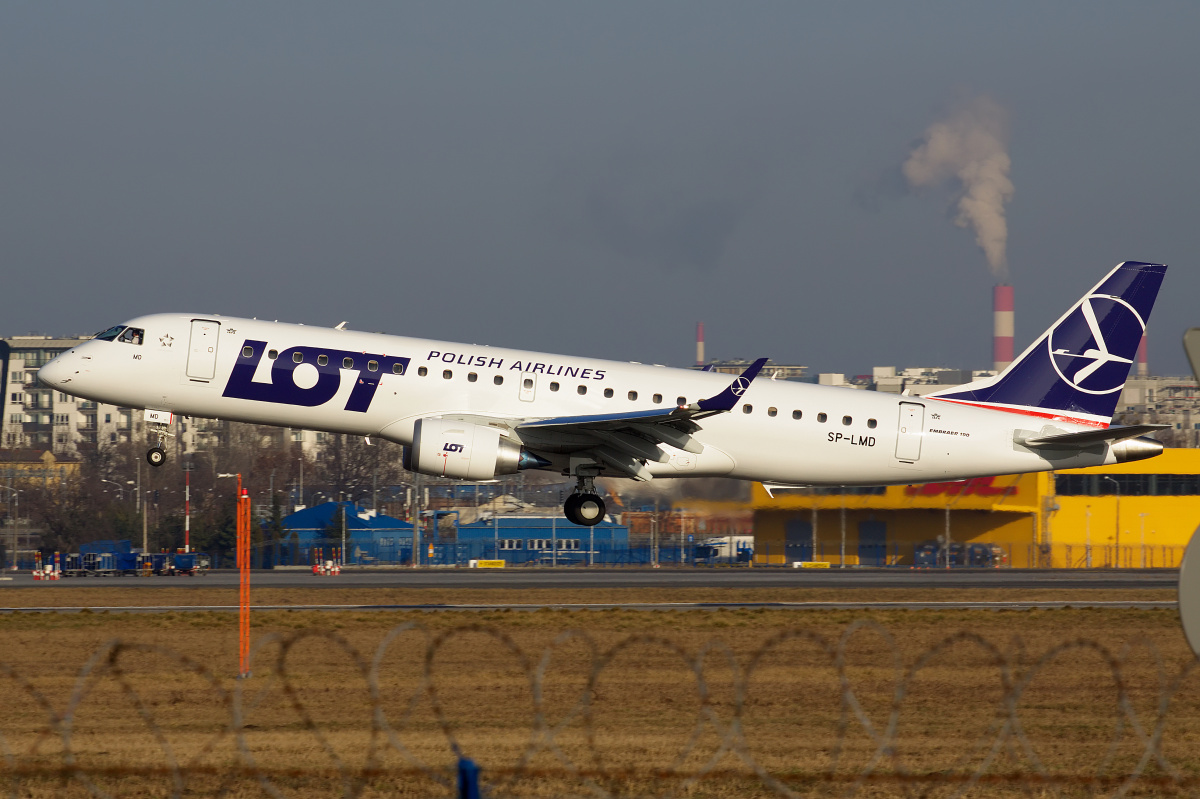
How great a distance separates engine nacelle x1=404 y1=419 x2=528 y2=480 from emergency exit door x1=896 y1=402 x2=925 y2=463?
9870 mm

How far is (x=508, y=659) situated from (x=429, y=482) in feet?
311

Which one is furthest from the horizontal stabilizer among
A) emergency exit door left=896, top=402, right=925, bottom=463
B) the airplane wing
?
the airplane wing

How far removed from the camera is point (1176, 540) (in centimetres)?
7688

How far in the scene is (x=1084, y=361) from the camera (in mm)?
35125

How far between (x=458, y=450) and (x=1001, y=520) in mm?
49052

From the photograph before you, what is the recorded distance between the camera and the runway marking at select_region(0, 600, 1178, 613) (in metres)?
29.5

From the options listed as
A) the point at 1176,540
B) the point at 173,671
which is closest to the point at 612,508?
the point at 1176,540

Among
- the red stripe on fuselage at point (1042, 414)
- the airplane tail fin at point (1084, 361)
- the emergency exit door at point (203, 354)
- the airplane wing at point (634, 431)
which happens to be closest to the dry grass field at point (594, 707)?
the airplane wing at point (634, 431)

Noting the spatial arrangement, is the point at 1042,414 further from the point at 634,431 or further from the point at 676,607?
the point at 676,607

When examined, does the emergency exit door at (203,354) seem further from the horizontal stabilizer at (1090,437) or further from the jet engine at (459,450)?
the horizontal stabilizer at (1090,437)

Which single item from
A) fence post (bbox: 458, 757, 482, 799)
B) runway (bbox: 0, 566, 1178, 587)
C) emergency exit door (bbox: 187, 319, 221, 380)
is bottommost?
runway (bbox: 0, 566, 1178, 587)

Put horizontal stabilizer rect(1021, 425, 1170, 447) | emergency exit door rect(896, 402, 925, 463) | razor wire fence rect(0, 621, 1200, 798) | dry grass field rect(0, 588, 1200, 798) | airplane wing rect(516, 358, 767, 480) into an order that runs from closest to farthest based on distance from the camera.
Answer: razor wire fence rect(0, 621, 1200, 798) → dry grass field rect(0, 588, 1200, 798) → airplane wing rect(516, 358, 767, 480) → horizontal stabilizer rect(1021, 425, 1170, 447) → emergency exit door rect(896, 402, 925, 463)

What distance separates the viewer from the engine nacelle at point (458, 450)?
3039 centimetres

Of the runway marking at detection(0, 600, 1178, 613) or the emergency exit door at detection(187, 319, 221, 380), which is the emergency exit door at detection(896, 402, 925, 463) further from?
the emergency exit door at detection(187, 319, 221, 380)
